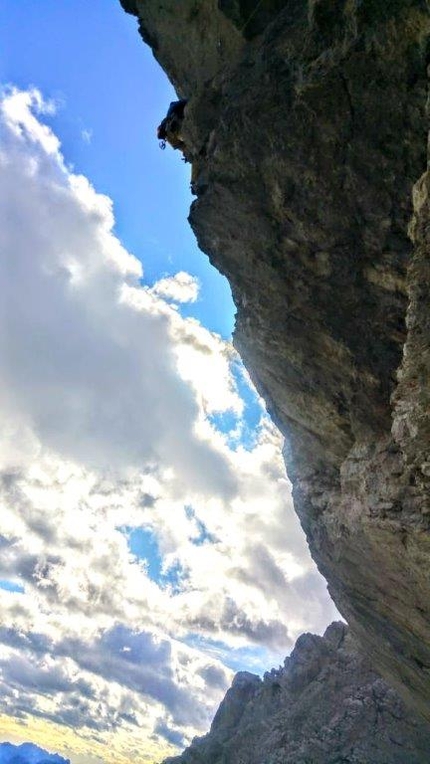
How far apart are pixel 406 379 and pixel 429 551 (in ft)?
16.2

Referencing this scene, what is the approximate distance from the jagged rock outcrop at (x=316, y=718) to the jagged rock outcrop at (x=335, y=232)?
49.9ft

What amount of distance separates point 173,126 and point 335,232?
7241 millimetres

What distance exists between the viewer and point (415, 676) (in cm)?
2088

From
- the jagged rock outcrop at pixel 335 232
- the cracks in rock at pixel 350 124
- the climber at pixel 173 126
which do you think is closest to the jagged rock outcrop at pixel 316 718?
the jagged rock outcrop at pixel 335 232

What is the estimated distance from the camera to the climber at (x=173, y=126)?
17266mm

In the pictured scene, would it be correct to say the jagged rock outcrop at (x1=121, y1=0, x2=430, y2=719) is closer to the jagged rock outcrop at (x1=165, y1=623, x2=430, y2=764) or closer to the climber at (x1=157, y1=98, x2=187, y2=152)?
the climber at (x1=157, y1=98, x2=187, y2=152)

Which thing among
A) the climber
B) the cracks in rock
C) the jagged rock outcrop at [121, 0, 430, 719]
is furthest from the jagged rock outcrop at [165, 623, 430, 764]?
the climber


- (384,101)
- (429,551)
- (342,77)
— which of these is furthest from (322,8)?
(429,551)

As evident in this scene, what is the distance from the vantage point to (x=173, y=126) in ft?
57.2

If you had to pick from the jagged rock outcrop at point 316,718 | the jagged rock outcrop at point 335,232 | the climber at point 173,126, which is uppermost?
the climber at point 173,126

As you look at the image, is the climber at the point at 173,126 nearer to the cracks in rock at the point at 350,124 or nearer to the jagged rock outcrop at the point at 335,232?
the jagged rock outcrop at the point at 335,232

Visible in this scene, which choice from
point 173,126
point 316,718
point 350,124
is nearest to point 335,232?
point 350,124

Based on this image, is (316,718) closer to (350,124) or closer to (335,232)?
(335,232)

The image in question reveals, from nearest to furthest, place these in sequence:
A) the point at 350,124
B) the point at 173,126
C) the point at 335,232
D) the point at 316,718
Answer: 1. the point at 350,124
2. the point at 335,232
3. the point at 173,126
4. the point at 316,718
